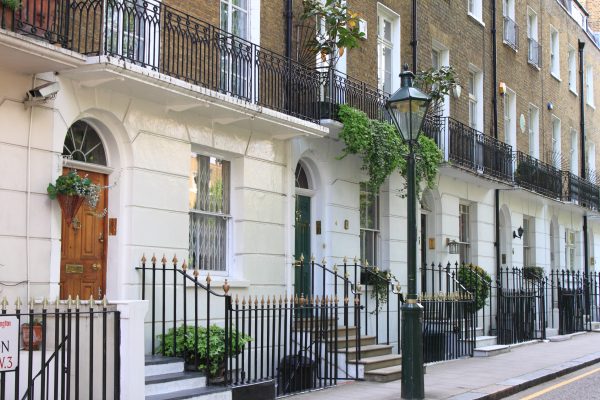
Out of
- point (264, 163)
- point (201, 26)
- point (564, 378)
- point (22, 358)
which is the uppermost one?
point (201, 26)

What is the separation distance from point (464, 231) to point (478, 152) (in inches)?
86.6

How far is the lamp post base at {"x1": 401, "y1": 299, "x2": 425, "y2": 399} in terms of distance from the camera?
34.9 feet

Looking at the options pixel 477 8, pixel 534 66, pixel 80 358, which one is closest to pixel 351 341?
pixel 80 358

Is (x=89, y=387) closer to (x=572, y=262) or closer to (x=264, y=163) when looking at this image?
(x=264, y=163)

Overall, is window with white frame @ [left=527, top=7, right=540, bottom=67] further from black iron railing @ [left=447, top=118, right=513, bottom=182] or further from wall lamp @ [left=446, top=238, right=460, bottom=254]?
wall lamp @ [left=446, top=238, right=460, bottom=254]

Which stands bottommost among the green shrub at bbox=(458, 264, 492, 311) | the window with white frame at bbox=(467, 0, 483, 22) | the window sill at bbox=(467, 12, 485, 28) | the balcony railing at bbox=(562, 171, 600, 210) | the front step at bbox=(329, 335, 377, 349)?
the front step at bbox=(329, 335, 377, 349)

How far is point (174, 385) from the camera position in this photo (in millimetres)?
9578

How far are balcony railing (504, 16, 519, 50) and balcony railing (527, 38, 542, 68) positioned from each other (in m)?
1.31

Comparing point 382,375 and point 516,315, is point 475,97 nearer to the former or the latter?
point 516,315

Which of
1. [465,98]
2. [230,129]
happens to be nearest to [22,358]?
[230,129]

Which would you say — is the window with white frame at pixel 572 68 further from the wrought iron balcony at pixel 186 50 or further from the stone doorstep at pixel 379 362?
the stone doorstep at pixel 379 362

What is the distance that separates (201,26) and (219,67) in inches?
27.5

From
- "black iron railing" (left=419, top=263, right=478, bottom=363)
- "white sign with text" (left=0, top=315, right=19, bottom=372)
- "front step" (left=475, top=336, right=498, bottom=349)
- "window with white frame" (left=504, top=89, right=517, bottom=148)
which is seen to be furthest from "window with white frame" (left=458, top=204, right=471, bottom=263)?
"white sign with text" (left=0, top=315, right=19, bottom=372)

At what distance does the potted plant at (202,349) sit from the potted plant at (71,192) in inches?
77.3
